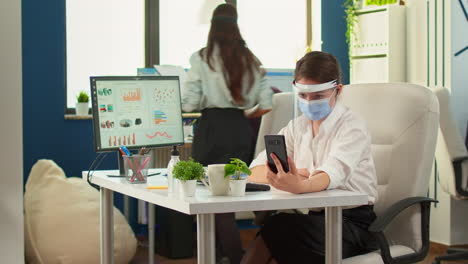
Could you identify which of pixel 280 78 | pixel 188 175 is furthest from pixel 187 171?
pixel 280 78

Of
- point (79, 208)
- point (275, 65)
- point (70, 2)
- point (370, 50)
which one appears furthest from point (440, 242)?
point (70, 2)

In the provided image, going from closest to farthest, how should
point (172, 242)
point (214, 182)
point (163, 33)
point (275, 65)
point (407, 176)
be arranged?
point (214, 182) → point (407, 176) → point (172, 242) → point (163, 33) → point (275, 65)

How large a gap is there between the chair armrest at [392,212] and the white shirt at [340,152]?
8 centimetres

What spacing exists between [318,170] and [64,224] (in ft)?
7.29

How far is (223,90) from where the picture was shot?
11.1 feet

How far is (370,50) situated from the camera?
5.56 metres

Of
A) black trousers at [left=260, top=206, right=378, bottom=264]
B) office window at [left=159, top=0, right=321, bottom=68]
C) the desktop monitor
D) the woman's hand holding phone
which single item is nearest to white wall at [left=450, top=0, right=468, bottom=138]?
office window at [left=159, top=0, right=321, bottom=68]

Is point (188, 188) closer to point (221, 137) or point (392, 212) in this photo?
point (392, 212)

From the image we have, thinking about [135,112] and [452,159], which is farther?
[452,159]

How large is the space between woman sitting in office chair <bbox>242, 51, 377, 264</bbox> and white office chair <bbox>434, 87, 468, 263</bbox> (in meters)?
1.69

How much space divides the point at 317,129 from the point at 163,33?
327 cm

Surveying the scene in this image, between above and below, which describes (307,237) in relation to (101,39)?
below

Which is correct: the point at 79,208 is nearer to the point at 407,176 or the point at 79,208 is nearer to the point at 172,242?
the point at 172,242

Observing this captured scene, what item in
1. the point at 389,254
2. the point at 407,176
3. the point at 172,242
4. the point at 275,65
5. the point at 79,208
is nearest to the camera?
the point at 389,254
